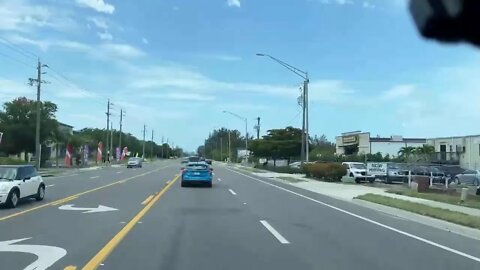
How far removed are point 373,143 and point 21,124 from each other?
5437 cm

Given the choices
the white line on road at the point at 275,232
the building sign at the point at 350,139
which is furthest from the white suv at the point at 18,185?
the building sign at the point at 350,139

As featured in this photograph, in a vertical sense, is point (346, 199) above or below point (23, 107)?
below

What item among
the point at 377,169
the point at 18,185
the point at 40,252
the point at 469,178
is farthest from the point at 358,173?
the point at 40,252

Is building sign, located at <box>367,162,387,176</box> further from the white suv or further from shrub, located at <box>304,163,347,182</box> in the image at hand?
the white suv

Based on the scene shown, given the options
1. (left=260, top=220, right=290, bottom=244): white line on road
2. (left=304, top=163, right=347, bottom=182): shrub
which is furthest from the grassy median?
(left=304, top=163, right=347, bottom=182): shrub

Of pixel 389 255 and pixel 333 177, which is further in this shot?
pixel 333 177

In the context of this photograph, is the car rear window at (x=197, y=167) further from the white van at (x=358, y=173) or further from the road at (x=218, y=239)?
the road at (x=218, y=239)

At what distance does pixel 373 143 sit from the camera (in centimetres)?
9506

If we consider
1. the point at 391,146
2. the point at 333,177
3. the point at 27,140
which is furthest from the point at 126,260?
the point at 391,146

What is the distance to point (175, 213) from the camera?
17.9 meters

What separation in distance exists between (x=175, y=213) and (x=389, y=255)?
865 cm

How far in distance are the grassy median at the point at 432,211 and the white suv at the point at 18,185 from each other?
13.0 m

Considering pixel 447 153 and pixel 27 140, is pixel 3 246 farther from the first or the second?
pixel 447 153

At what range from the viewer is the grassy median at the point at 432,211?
1567 centimetres
